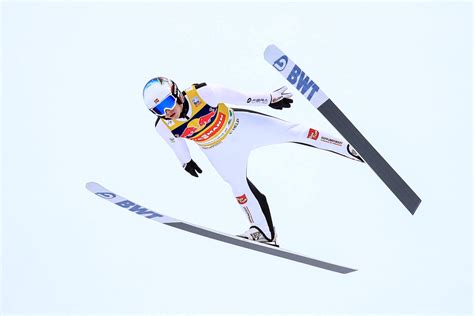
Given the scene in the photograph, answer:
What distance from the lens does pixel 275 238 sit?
6199 millimetres

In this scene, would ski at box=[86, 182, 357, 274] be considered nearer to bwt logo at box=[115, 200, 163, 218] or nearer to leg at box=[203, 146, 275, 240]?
bwt logo at box=[115, 200, 163, 218]

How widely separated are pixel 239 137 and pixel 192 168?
431 millimetres

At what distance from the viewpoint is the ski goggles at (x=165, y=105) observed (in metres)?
5.58

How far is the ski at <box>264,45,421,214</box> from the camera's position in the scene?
5.00 metres

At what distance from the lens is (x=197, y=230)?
6098 mm

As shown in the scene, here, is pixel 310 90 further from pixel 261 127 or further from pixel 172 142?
pixel 172 142

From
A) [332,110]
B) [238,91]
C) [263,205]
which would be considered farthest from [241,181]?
[332,110]

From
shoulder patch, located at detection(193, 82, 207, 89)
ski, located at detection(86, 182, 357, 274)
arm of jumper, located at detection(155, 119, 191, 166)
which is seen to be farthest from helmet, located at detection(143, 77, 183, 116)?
ski, located at detection(86, 182, 357, 274)

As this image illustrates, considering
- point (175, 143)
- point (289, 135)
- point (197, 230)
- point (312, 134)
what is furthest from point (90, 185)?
point (312, 134)

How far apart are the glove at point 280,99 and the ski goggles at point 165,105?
2.41 ft

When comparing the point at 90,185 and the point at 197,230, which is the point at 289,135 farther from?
the point at 90,185

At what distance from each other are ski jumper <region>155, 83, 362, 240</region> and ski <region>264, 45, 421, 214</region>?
1.50 ft

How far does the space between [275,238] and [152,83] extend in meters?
1.58

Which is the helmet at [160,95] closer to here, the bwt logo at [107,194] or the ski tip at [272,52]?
the bwt logo at [107,194]
